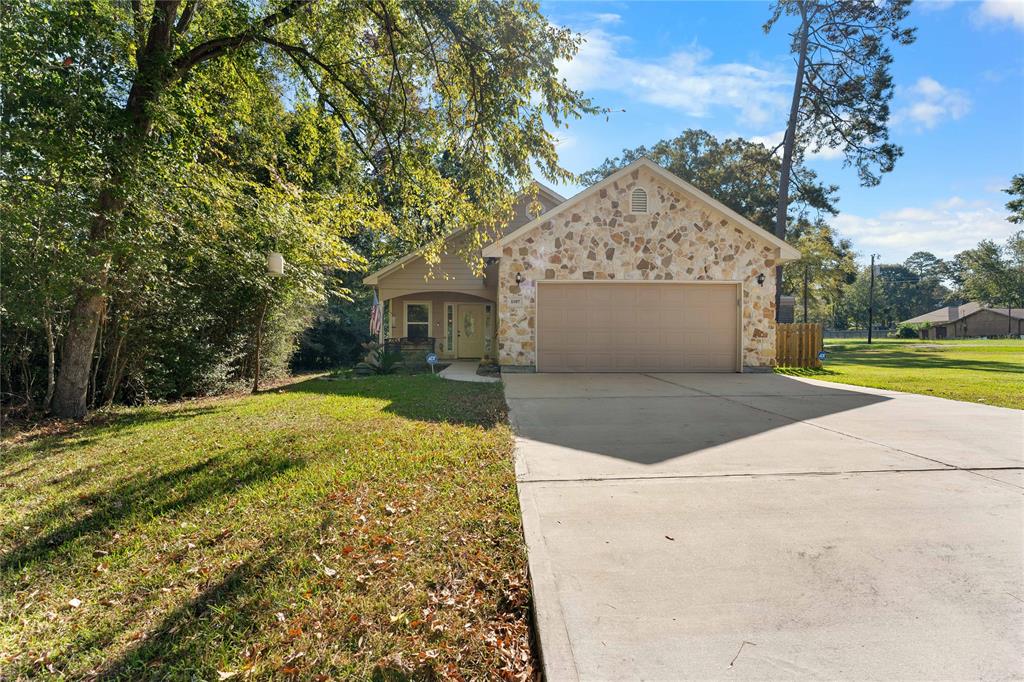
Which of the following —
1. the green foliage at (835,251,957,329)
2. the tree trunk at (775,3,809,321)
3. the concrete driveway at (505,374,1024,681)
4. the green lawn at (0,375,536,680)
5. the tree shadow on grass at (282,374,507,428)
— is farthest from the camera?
the green foliage at (835,251,957,329)

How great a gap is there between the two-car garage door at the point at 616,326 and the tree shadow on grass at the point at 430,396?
9.00 ft

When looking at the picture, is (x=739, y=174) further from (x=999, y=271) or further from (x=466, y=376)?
(x=999, y=271)

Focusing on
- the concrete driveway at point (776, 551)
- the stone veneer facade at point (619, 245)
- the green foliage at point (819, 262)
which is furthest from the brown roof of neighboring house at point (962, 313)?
the concrete driveway at point (776, 551)

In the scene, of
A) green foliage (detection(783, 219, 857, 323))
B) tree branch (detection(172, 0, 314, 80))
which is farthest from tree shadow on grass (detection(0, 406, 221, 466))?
green foliage (detection(783, 219, 857, 323))

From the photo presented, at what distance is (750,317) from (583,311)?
4.38m

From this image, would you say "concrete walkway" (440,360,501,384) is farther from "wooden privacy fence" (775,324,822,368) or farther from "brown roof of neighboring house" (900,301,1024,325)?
"brown roof of neighboring house" (900,301,1024,325)

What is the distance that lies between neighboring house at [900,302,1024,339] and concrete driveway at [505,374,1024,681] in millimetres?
74164

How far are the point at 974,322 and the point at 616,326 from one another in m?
73.0

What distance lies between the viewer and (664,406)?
24.8 ft

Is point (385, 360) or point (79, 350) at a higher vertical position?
point (79, 350)

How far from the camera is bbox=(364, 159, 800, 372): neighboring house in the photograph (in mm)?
12172

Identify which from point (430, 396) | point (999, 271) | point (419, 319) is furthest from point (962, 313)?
point (430, 396)

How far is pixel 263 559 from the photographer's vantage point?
294 cm

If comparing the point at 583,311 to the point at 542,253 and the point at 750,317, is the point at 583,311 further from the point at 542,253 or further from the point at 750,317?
the point at 750,317
